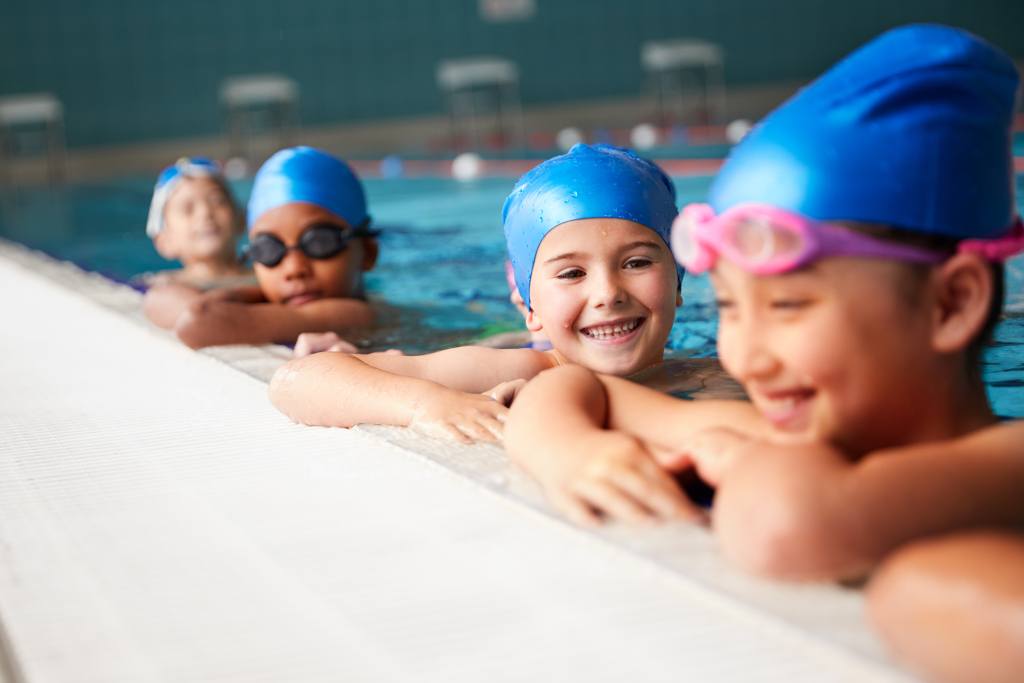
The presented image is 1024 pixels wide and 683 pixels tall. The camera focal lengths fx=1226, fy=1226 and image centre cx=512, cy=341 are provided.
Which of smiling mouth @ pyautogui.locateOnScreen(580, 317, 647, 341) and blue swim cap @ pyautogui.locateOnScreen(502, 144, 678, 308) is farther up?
blue swim cap @ pyautogui.locateOnScreen(502, 144, 678, 308)

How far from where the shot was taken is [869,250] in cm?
149

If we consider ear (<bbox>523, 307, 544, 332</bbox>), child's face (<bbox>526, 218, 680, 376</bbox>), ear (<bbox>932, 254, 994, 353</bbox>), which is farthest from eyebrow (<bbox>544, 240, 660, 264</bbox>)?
ear (<bbox>932, 254, 994, 353</bbox>)

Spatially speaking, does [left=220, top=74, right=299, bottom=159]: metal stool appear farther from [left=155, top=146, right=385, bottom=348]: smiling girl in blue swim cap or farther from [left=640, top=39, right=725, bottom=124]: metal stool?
[left=155, top=146, right=385, bottom=348]: smiling girl in blue swim cap

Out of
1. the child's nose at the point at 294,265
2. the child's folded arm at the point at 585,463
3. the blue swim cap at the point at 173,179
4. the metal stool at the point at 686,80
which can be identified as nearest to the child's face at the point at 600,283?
the child's folded arm at the point at 585,463

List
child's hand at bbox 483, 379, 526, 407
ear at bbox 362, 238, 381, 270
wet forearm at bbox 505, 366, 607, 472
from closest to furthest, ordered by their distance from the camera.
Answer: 1. wet forearm at bbox 505, 366, 607, 472
2. child's hand at bbox 483, 379, 526, 407
3. ear at bbox 362, 238, 381, 270

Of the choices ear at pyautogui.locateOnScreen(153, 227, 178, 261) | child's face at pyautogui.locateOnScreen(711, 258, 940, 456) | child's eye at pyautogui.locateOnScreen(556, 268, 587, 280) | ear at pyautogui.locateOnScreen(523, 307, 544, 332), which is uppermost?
child's face at pyautogui.locateOnScreen(711, 258, 940, 456)

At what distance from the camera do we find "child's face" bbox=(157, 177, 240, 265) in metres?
5.43

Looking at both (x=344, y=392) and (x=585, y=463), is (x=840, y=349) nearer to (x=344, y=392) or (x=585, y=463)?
(x=585, y=463)

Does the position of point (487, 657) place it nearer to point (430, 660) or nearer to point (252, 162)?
point (430, 660)

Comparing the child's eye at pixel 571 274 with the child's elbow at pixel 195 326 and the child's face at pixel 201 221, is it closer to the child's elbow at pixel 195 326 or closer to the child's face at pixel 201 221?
the child's elbow at pixel 195 326

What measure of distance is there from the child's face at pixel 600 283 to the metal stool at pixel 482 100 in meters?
13.9

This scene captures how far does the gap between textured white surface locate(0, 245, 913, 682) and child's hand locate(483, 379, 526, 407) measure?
251mm

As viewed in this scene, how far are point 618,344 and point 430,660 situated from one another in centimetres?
130

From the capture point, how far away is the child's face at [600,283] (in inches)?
100
